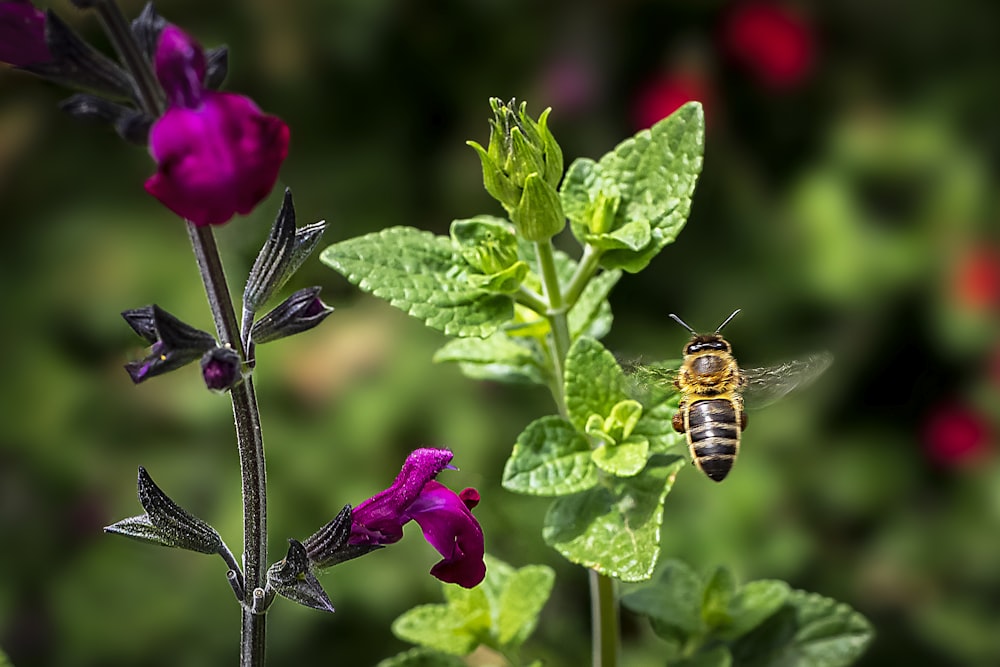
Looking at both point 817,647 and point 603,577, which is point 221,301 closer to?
point 603,577

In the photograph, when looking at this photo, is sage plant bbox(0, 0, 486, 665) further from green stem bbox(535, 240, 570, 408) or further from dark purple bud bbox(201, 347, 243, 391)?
green stem bbox(535, 240, 570, 408)

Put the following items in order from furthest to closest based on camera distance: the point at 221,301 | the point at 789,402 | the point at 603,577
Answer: the point at 789,402 < the point at 603,577 < the point at 221,301

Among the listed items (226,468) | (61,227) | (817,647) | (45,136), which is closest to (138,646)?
(226,468)

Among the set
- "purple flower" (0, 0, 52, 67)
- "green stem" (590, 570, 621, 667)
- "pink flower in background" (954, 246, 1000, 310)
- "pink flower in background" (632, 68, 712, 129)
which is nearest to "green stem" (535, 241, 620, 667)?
"green stem" (590, 570, 621, 667)

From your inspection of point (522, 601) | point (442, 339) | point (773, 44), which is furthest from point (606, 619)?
point (773, 44)

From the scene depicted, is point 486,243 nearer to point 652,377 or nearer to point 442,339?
point 652,377
